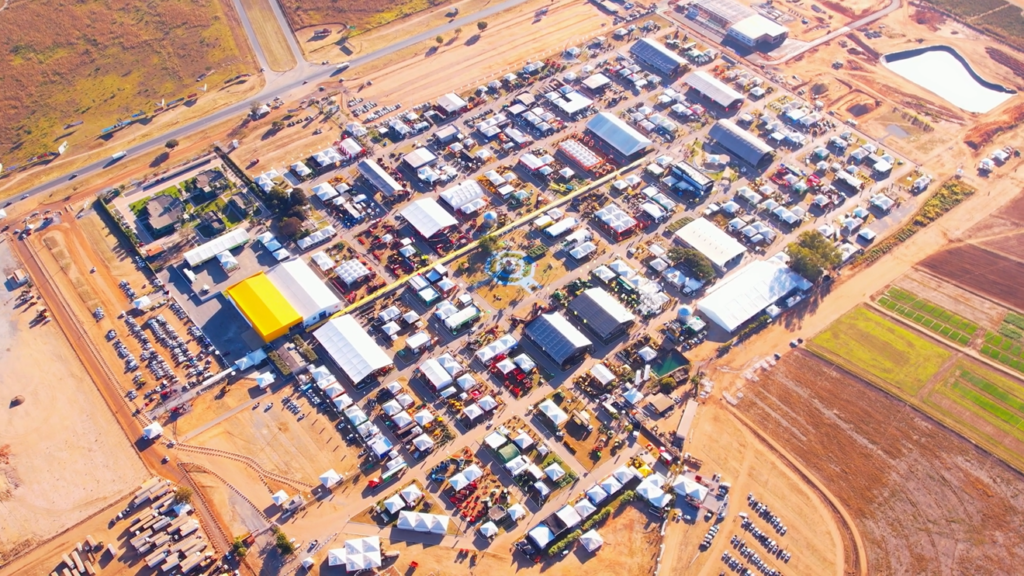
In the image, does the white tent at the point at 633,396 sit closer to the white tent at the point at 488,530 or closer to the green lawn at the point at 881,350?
the white tent at the point at 488,530

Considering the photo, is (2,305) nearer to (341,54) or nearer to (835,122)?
(341,54)

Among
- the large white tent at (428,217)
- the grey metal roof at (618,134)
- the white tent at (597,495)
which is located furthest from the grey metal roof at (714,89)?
the white tent at (597,495)

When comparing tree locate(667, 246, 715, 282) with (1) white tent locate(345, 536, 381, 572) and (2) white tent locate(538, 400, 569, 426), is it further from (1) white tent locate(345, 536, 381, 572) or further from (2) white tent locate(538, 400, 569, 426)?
(1) white tent locate(345, 536, 381, 572)

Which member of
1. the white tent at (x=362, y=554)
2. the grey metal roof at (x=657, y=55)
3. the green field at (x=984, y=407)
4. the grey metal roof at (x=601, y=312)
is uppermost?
the grey metal roof at (x=657, y=55)

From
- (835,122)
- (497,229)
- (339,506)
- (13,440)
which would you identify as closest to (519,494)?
(339,506)

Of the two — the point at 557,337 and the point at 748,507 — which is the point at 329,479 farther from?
the point at 748,507
